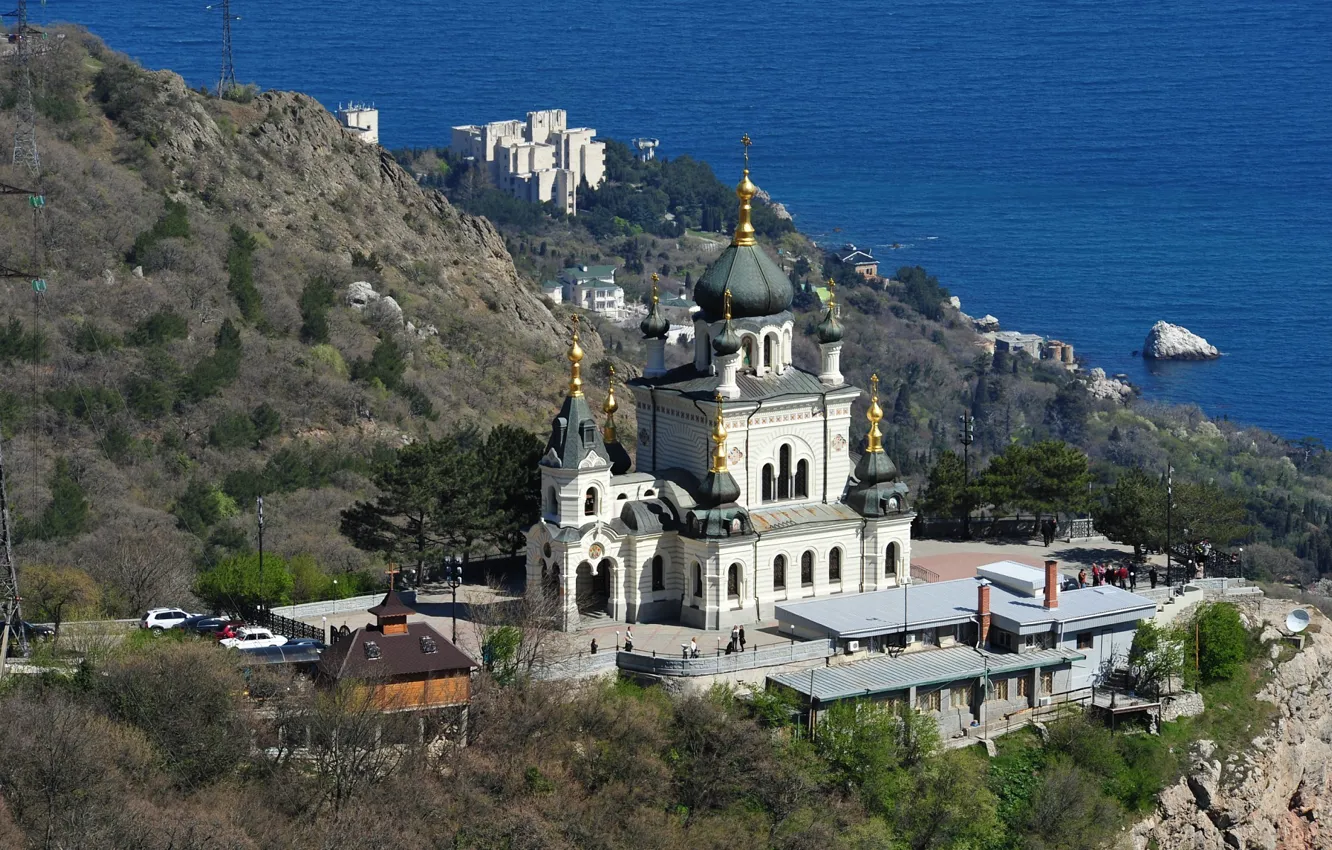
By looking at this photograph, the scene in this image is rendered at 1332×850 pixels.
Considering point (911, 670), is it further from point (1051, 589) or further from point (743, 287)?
point (743, 287)

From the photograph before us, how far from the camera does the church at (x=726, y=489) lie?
59094mm

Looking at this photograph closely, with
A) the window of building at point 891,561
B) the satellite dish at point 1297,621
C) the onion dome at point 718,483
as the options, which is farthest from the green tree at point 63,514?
the satellite dish at point 1297,621

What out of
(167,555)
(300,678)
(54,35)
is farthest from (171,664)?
(54,35)

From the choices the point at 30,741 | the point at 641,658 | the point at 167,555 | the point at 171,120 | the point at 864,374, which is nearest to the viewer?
the point at 30,741

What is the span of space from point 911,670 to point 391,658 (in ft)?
40.1

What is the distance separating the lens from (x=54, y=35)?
103 meters

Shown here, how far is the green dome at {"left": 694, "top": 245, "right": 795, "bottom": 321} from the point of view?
61250mm

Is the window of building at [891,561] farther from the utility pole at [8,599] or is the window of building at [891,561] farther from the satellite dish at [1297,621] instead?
the utility pole at [8,599]

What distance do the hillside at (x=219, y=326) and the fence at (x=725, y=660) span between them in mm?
13557

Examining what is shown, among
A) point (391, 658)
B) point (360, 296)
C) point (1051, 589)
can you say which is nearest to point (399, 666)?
point (391, 658)

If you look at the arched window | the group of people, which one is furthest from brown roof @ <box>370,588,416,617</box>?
the group of people

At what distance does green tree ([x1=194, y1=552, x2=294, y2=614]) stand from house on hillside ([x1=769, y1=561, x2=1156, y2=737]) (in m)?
12.1

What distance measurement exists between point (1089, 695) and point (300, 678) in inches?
749

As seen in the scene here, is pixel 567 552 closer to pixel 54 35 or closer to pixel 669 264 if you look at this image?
pixel 54 35
